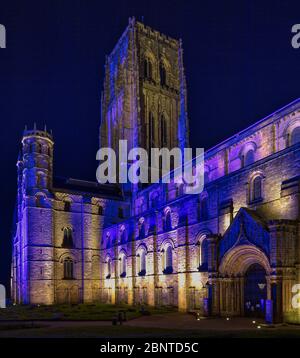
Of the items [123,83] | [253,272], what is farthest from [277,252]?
[123,83]

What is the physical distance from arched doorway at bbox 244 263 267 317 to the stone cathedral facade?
0.26ft

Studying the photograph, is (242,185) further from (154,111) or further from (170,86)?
(170,86)

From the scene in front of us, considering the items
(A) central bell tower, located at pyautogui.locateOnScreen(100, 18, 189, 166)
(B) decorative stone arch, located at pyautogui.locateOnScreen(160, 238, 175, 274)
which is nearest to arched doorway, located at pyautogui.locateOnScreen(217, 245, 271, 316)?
(B) decorative stone arch, located at pyautogui.locateOnScreen(160, 238, 175, 274)

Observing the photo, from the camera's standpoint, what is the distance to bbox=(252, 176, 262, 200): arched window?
112ft

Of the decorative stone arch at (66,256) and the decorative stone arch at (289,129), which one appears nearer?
the decorative stone arch at (289,129)

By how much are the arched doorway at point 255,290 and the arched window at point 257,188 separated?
5.50m

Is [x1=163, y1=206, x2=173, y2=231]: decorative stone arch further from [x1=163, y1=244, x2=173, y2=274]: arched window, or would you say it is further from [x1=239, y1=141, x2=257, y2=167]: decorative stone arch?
[x1=239, y1=141, x2=257, y2=167]: decorative stone arch

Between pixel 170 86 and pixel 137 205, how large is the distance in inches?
1011

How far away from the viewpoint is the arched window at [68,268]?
6062cm

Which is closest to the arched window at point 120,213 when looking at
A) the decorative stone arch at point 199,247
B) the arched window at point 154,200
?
the arched window at point 154,200

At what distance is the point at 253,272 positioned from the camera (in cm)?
3297

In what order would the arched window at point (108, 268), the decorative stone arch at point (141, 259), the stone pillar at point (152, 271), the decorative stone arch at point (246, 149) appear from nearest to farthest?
the decorative stone arch at point (246, 149)
the stone pillar at point (152, 271)
the decorative stone arch at point (141, 259)
the arched window at point (108, 268)

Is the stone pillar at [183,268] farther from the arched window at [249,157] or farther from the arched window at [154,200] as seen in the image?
the arched window at [154,200]
